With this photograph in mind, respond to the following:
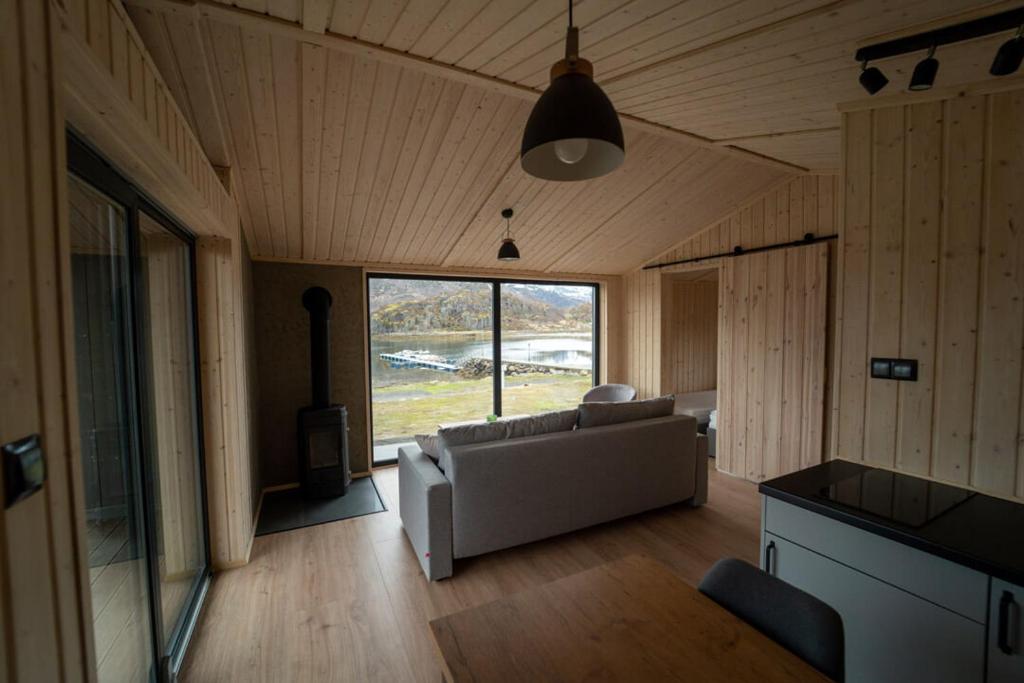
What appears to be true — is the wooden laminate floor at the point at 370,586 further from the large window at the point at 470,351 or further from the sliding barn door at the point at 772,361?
the large window at the point at 470,351

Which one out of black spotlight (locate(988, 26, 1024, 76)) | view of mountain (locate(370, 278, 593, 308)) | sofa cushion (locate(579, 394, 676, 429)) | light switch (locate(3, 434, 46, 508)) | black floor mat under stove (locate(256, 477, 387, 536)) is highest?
black spotlight (locate(988, 26, 1024, 76))

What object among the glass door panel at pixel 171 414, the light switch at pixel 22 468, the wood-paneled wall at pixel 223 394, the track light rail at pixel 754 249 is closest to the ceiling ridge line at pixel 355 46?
the glass door panel at pixel 171 414

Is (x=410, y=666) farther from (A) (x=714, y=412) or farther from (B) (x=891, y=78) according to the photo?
(A) (x=714, y=412)

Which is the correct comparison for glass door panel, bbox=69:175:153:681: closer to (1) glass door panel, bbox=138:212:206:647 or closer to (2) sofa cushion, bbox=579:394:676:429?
(1) glass door panel, bbox=138:212:206:647

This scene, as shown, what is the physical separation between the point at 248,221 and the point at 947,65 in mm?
4455

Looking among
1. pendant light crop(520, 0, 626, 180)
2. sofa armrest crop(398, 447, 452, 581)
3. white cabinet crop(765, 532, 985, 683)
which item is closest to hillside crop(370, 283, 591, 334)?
sofa armrest crop(398, 447, 452, 581)

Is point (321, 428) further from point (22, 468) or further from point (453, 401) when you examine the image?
point (22, 468)

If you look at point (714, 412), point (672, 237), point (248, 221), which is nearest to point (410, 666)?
point (248, 221)

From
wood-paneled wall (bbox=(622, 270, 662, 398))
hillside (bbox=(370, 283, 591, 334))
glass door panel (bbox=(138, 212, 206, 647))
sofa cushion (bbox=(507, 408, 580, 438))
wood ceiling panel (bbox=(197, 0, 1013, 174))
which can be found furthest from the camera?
A: wood-paneled wall (bbox=(622, 270, 662, 398))

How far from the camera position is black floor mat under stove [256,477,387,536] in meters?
3.58

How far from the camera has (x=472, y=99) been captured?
9.12 ft

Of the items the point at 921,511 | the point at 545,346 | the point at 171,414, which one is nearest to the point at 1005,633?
the point at 921,511

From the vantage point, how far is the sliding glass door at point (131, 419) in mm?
1380

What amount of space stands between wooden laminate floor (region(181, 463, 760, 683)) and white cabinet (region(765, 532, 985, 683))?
1288mm
